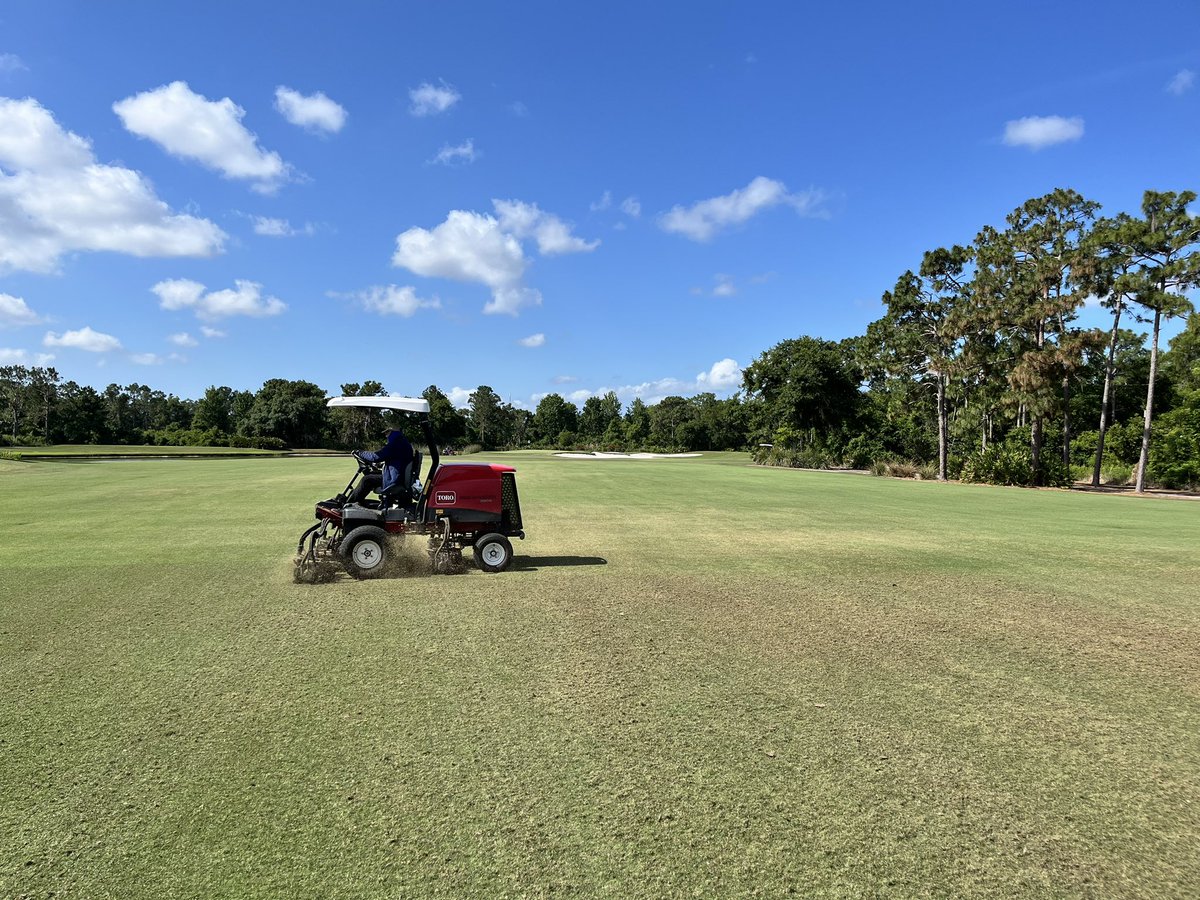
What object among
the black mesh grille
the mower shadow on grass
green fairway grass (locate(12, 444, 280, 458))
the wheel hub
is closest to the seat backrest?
the wheel hub

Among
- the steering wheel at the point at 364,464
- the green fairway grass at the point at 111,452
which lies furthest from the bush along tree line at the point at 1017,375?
the green fairway grass at the point at 111,452

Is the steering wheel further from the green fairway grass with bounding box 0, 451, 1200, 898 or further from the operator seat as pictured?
the green fairway grass with bounding box 0, 451, 1200, 898

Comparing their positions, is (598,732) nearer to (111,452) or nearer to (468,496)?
(468,496)

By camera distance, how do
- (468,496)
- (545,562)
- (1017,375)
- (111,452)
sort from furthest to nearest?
(111,452) → (1017,375) → (545,562) → (468,496)

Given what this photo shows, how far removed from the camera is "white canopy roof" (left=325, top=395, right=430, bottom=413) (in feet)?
26.2

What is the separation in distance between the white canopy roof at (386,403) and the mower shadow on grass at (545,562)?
2439mm

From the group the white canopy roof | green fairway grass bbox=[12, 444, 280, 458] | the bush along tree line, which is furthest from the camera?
→ green fairway grass bbox=[12, 444, 280, 458]

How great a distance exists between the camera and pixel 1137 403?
45.6 metres

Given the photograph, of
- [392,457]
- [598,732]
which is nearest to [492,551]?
[392,457]

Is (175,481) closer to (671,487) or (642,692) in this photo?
(671,487)

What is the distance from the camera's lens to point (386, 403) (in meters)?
8.10

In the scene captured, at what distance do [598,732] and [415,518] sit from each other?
5.01 meters

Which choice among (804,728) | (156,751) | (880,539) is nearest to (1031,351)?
(880,539)

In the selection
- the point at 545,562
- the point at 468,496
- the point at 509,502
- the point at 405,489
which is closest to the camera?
the point at 405,489
